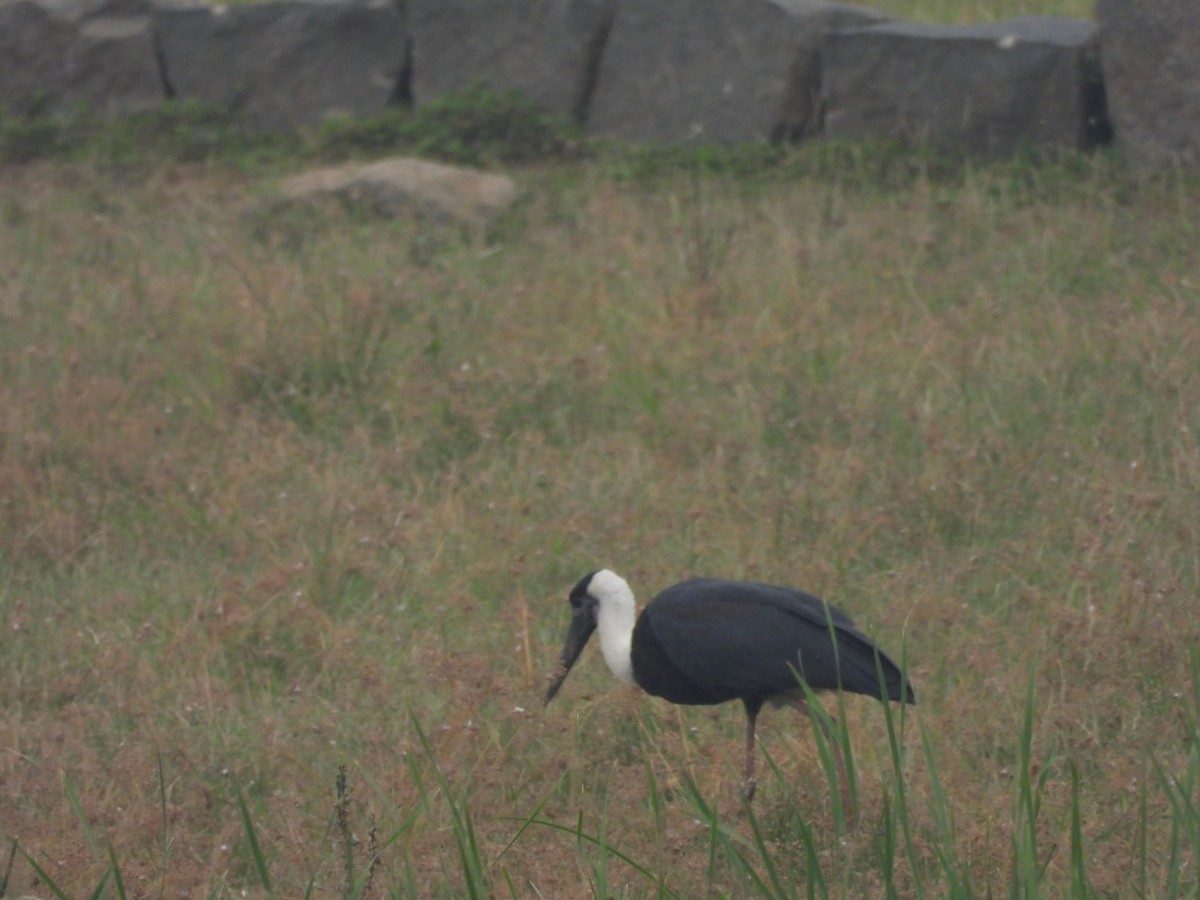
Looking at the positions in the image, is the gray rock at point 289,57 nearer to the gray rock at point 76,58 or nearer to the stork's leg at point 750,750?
the gray rock at point 76,58

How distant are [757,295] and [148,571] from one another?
2.30 m

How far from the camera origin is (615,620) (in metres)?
3.60

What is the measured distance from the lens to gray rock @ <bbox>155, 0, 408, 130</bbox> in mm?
8133

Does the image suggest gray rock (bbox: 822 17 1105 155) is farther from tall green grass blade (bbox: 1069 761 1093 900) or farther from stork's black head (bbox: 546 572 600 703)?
tall green grass blade (bbox: 1069 761 1093 900)

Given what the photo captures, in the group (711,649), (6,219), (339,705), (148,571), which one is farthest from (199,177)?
(711,649)

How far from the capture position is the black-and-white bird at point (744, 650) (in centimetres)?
331

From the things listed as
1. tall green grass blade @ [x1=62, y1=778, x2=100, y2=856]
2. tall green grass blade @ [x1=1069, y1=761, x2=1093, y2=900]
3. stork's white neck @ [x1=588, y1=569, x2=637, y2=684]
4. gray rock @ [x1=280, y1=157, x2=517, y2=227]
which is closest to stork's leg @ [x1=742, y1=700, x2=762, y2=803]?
stork's white neck @ [x1=588, y1=569, x2=637, y2=684]

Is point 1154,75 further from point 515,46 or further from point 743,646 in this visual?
point 743,646

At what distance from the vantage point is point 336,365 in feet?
17.8

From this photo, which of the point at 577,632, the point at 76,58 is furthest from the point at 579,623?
the point at 76,58

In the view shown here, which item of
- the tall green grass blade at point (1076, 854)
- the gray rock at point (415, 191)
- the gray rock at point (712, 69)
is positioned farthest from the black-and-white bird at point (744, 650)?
the gray rock at point (712, 69)

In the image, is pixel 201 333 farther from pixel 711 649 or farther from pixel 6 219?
pixel 711 649

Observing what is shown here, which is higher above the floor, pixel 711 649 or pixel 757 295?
pixel 711 649

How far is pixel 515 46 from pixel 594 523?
3892 millimetres
